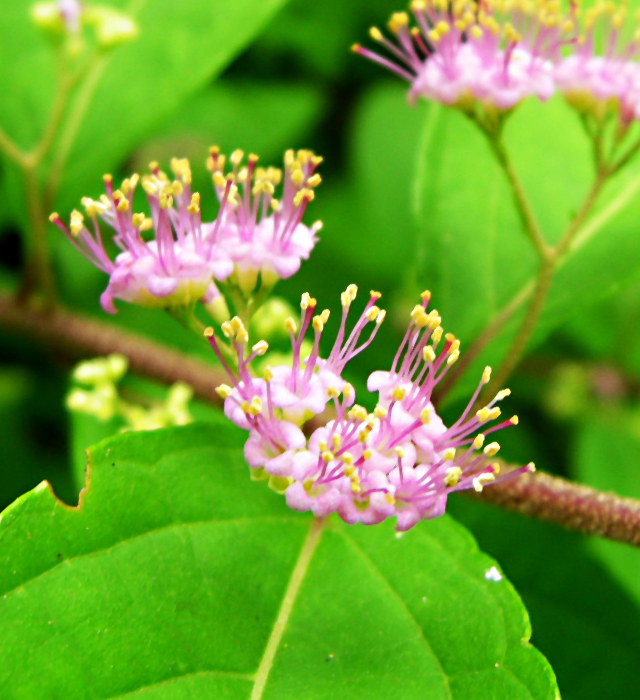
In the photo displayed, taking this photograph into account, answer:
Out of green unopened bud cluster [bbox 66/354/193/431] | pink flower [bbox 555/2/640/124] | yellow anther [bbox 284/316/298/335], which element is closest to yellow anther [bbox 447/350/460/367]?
Result: yellow anther [bbox 284/316/298/335]

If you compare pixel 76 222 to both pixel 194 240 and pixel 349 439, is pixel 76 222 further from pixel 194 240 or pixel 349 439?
pixel 349 439

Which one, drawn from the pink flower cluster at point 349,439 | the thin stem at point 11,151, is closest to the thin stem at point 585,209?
the pink flower cluster at point 349,439

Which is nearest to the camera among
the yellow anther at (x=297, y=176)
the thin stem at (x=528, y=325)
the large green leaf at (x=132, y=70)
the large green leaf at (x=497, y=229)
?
the yellow anther at (x=297, y=176)

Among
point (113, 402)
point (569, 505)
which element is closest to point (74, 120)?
point (113, 402)

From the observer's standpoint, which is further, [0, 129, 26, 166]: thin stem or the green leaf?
[0, 129, 26, 166]: thin stem

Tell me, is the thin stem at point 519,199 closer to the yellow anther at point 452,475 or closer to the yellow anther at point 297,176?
the yellow anther at point 297,176

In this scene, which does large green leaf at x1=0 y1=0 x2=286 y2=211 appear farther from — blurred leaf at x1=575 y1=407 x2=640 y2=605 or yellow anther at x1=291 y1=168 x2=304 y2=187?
blurred leaf at x1=575 y1=407 x2=640 y2=605
